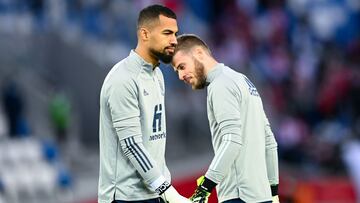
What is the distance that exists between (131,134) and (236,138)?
27.4 inches

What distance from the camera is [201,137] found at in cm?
1989

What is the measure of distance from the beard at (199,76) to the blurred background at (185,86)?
7840 mm

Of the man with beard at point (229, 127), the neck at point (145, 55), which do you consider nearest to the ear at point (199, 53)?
the man with beard at point (229, 127)

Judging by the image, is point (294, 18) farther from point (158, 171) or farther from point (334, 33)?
point (158, 171)

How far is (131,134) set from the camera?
825cm

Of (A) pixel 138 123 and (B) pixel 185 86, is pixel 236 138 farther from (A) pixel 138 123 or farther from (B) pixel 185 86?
(B) pixel 185 86

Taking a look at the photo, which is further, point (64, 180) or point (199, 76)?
point (64, 180)

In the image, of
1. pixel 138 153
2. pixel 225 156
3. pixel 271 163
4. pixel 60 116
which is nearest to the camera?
pixel 138 153

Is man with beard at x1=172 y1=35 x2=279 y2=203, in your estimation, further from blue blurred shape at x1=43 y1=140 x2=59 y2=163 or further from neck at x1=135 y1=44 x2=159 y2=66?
blue blurred shape at x1=43 y1=140 x2=59 y2=163

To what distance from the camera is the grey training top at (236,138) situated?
8.36m

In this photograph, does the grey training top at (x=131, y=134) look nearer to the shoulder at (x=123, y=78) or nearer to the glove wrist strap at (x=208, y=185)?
the shoulder at (x=123, y=78)

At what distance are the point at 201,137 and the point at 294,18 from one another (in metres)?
3.04

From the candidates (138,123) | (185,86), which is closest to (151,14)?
(138,123)

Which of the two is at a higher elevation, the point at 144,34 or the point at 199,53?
the point at 144,34
